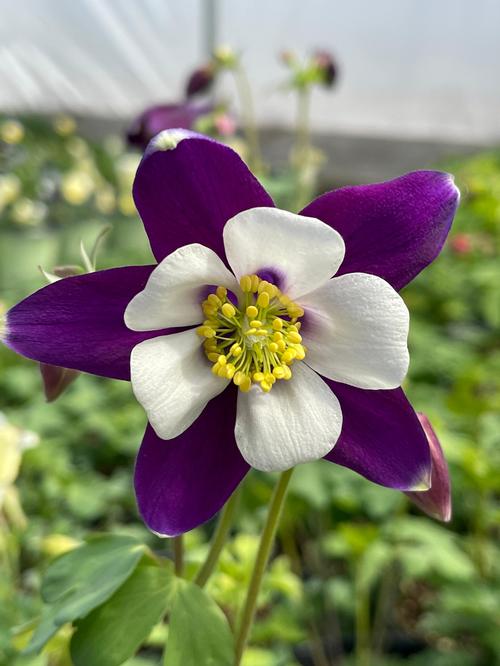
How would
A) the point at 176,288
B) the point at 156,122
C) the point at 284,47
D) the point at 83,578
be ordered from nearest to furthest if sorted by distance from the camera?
the point at 176,288
the point at 83,578
the point at 156,122
the point at 284,47

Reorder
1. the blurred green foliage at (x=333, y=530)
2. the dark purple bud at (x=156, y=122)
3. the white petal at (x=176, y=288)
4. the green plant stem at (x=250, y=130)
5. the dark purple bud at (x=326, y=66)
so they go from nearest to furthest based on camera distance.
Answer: the white petal at (x=176, y=288)
the blurred green foliage at (x=333, y=530)
the dark purple bud at (x=156, y=122)
the green plant stem at (x=250, y=130)
the dark purple bud at (x=326, y=66)

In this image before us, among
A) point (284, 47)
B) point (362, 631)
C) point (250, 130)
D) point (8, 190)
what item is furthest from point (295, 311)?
point (284, 47)

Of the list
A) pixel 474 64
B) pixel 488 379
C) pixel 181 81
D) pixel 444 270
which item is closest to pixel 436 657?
pixel 488 379

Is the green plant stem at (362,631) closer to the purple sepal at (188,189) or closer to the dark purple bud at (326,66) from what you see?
the purple sepal at (188,189)


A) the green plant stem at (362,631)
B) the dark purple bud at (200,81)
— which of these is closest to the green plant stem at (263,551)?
the green plant stem at (362,631)

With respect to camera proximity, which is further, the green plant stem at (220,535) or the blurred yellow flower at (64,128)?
the blurred yellow flower at (64,128)

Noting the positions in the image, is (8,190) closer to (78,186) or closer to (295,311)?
(78,186)
